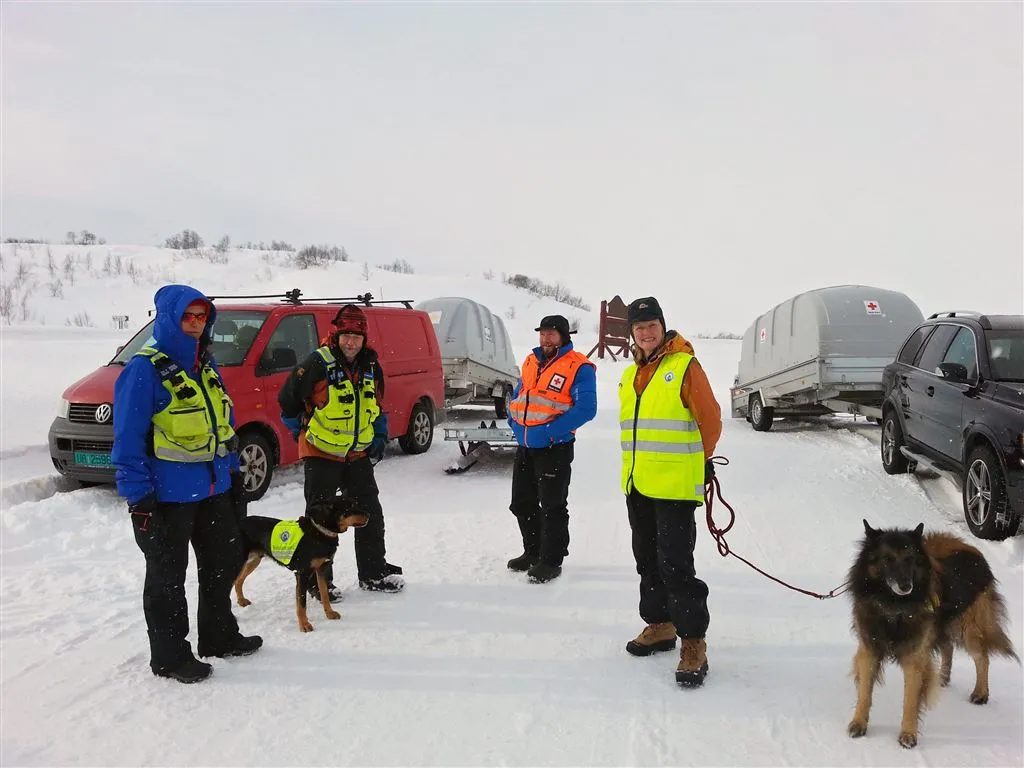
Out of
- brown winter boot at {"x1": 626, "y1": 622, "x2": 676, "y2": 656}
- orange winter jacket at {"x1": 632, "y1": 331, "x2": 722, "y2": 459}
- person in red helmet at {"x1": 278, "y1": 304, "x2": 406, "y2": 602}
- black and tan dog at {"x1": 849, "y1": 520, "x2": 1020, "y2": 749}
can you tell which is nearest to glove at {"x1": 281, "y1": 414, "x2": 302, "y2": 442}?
person in red helmet at {"x1": 278, "y1": 304, "x2": 406, "y2": 602}

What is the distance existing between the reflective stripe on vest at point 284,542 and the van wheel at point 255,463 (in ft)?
10.2

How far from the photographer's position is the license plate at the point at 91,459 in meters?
6.86

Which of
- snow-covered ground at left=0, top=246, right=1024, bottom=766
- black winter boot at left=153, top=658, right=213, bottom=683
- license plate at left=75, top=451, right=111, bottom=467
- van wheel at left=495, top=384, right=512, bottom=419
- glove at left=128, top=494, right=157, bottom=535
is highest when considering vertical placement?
glove at left=128, top=494, right=157, bottom=535

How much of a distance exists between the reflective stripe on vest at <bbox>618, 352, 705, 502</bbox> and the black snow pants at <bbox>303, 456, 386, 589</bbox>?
2.08 meters

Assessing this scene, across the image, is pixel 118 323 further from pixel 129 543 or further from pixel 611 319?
pixel 129 543

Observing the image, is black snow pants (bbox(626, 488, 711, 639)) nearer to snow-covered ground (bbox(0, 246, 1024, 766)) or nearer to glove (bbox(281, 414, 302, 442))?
snow-covered ground (bbox(0, 246, 1024, 766))

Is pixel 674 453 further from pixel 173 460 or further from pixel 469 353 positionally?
pixel 469 353

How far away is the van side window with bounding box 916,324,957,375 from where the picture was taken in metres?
7.50

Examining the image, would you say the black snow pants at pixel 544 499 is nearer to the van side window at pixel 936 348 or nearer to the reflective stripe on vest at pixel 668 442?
the reflective stripe on vest at pixel 668 442

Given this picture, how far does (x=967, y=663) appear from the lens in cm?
385

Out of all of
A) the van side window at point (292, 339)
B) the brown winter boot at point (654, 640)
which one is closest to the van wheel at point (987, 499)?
the brown winter boot at point (654, 640)

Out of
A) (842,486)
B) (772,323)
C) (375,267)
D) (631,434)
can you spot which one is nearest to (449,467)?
(842,486)

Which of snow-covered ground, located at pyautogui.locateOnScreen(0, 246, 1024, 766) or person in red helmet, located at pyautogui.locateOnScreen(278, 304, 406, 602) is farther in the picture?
person in red helmet, located at pyautogui.locateOnScreen(278, 304, 406, 602)

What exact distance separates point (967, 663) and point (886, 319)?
27.6 feet
